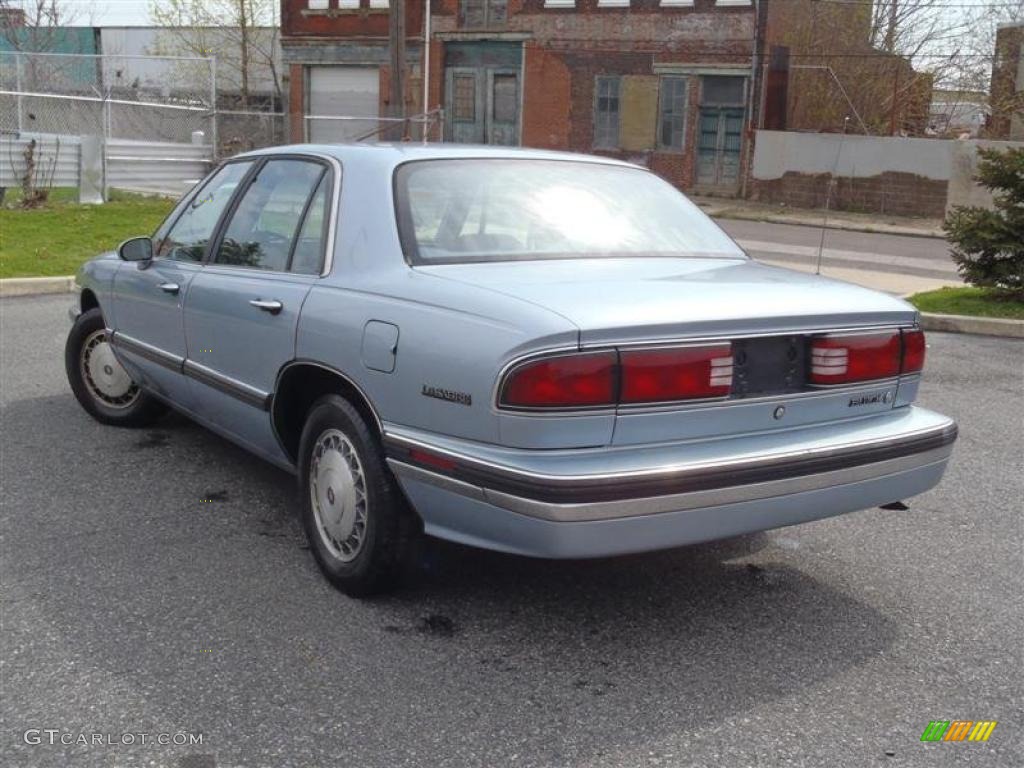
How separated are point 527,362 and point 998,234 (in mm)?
9526

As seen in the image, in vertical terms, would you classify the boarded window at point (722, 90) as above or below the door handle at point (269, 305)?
above

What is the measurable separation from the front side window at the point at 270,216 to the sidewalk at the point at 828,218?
20878 mm

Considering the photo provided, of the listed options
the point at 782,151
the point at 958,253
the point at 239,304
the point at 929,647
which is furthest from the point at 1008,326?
the point at 782,151

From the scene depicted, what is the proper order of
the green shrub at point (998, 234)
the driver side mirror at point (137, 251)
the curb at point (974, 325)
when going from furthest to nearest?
1. the green shrub at point (998, 234)
2. the curb at point (974, 325)
3. the driver side mirror at point (137, 251)

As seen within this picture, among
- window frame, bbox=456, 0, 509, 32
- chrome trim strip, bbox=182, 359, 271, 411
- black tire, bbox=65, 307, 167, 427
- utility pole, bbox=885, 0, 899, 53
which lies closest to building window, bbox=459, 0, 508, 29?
window frame, bbox=456, 0, 509, 32

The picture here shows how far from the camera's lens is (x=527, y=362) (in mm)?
3213

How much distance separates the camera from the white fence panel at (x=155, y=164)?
64.3 feet

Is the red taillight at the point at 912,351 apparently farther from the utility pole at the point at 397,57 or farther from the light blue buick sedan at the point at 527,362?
the utility pole at the point at 397,57

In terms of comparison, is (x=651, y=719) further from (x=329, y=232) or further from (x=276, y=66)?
(x=276, y=66)

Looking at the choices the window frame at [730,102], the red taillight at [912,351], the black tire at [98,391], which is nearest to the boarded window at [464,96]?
the window frame at [730,102]

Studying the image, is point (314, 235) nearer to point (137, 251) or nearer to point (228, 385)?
point (228, 385)

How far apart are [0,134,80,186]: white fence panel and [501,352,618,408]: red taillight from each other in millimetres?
15374

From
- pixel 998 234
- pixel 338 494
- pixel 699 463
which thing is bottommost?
pixel 338 494

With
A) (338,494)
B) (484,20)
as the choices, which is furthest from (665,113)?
(338,494)
